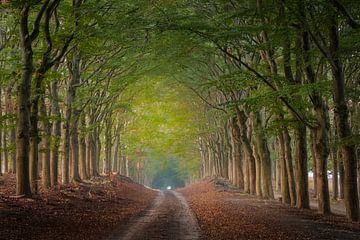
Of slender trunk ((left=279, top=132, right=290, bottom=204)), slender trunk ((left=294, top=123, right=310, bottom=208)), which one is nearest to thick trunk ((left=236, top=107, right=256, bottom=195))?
slender trunk ((left=279, top=132, right=290, bottom=204))

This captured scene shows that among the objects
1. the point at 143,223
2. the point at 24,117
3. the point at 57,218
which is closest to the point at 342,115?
the point at 143,223

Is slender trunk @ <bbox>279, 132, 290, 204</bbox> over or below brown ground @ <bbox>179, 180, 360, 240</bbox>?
over

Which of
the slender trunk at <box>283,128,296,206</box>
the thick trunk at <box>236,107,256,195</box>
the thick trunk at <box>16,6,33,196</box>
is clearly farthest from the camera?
the thick trunk at <box>236,107,256,195</box>

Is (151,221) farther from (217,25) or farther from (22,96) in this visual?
(217,25)

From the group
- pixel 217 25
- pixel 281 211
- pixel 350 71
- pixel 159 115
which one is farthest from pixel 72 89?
pixel 159 115

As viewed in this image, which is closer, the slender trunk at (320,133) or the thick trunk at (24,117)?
the thick trunk at (24,117)

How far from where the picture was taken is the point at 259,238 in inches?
563

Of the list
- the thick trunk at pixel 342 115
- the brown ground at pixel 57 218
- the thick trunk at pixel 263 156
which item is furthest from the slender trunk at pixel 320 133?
the brown ground at pixel 57 218

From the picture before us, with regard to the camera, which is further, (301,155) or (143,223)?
(301,155)

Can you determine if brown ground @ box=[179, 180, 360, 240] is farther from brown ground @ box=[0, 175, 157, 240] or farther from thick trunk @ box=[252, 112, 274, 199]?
thick trunk @ box=[252, 112, 274, 199]

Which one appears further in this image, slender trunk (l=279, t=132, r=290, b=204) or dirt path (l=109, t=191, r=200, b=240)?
slender trunk (l=279, t=132, r=290, b=204)

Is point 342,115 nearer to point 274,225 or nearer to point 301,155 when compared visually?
point 274,225

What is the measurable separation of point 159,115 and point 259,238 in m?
45.0

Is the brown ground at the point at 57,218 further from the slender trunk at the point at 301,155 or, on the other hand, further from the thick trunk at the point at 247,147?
the thick trunk at the point at 247,147
